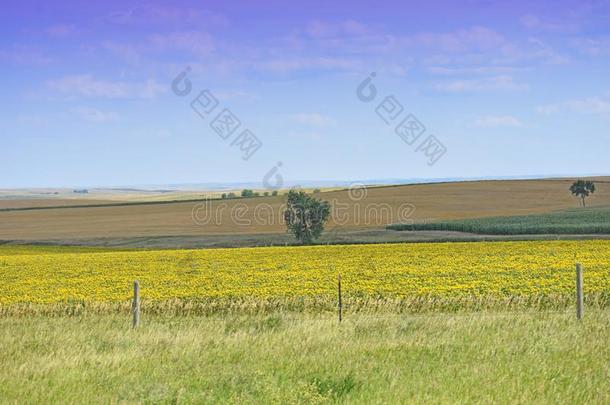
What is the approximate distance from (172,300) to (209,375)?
13232mm

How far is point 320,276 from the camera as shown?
91.8 ft

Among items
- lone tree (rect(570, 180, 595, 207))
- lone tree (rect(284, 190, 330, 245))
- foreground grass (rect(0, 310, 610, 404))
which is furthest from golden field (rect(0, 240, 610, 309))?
lone tree (rect(570, 180, 595, 207))

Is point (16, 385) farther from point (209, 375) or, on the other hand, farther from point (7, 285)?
point (7, 285)

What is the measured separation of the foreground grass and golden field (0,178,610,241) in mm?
64408

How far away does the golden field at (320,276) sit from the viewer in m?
22.6

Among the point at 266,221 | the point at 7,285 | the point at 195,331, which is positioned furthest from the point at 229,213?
the point at 195,331

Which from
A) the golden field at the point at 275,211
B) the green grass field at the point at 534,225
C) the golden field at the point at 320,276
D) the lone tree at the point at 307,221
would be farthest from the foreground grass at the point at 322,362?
the golden field at the point at 275,211

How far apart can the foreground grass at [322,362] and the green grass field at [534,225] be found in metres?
53.9

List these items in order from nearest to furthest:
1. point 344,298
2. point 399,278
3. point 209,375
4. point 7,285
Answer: point 209,375
point 344,298
point 399,278
point 7,285

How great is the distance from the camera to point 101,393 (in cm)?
846

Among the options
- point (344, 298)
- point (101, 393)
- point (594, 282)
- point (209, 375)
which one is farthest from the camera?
point (594, 282)

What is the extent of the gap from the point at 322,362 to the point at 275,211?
299ft

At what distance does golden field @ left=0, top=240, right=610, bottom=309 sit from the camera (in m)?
22.6

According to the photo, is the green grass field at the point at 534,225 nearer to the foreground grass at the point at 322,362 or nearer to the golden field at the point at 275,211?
the golden field at the point at 275,211
